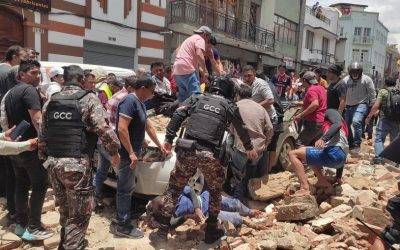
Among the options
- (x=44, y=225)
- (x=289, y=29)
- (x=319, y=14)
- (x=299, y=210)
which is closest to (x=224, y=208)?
(x=299, y=210)

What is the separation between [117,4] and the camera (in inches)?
607

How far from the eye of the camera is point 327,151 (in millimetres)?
5801

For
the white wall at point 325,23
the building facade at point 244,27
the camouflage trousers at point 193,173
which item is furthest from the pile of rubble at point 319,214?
the white wall at point 325,23

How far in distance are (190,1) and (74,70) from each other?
1569cm

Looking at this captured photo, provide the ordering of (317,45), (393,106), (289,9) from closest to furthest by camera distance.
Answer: (393,106) → (289,9) → (317,45)

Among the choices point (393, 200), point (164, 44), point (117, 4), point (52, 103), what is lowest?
point (393, 200)

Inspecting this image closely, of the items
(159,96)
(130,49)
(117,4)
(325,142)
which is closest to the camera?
(325,142)

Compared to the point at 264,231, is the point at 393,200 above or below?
above

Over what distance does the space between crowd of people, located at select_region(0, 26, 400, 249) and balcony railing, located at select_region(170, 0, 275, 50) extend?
1221 centimetres

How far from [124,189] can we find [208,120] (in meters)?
1.26

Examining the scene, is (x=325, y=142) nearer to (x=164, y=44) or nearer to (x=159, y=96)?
(x=159, y=96)

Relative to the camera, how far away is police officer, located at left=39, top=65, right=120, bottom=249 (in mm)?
3881

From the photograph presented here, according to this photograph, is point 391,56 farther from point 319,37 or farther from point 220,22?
point 220,22

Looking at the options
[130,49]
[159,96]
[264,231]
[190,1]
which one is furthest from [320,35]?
[264,231]
